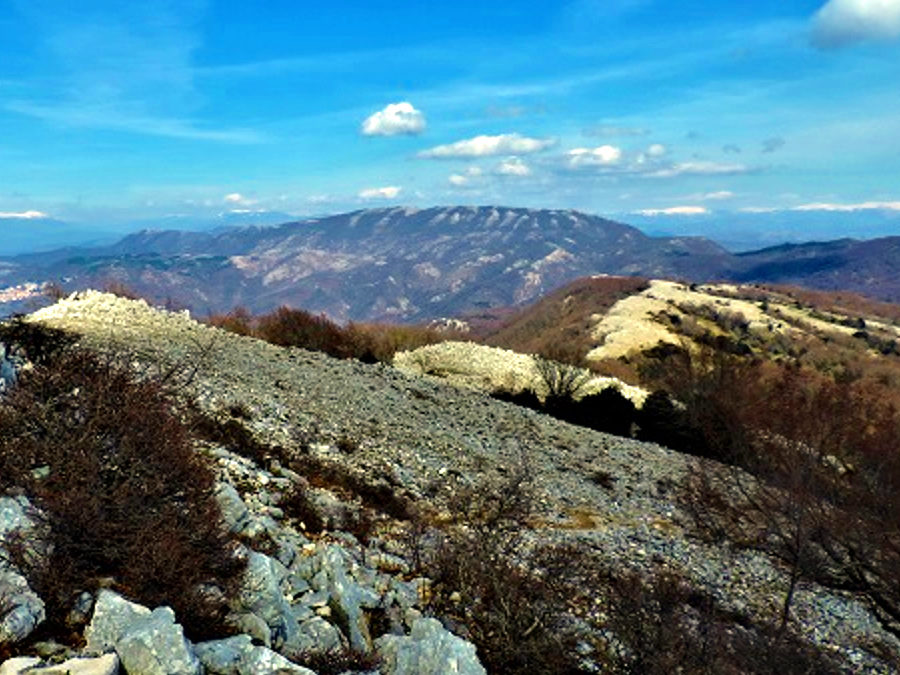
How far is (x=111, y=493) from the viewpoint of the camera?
1102 cm

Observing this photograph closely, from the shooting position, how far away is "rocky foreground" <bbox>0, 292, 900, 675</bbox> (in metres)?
8.96

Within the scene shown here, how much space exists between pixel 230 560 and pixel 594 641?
30.5ft

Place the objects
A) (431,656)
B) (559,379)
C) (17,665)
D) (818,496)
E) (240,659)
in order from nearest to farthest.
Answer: (17,665) → (240,659) → (431,656) → (818,496) → (559,379)

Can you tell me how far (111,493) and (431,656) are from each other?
20.1 ft

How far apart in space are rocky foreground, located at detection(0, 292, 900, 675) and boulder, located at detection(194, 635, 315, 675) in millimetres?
20

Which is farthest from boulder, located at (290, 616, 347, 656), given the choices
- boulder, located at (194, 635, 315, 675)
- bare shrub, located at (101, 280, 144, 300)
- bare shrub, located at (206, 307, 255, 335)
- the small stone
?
bare shrub, located at (101, 280, 144, 300)

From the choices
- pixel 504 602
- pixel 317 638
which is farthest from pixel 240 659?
pixel 504 602

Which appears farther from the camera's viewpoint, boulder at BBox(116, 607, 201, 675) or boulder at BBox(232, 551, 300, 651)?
boulder at BBox(232, 551, 300, 651)

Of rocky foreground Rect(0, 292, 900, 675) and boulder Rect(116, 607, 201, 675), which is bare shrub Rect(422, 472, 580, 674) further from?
boulder Rect(116, 607, 201, 675)

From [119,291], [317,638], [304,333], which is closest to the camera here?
[317,638]

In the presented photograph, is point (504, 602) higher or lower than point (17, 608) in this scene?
lower

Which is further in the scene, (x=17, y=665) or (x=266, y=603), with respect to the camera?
(x=266, y=603)

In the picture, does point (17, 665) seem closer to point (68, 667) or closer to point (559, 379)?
point (68, 667)

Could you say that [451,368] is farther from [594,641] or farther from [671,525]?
[594,641]
